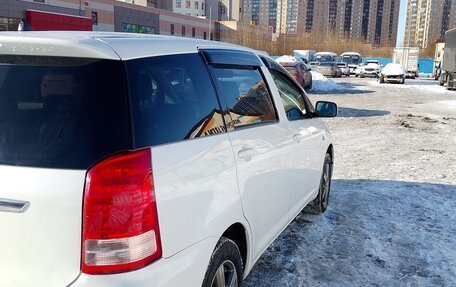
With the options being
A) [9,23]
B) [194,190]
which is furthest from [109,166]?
[9,23]

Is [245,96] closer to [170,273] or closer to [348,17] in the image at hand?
[170,273]

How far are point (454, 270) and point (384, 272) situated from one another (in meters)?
0.63

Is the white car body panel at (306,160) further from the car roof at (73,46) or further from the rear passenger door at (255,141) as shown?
the car roof at (73,46)

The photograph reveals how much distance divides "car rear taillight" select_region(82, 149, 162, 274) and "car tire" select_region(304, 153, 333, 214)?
3.43 metres

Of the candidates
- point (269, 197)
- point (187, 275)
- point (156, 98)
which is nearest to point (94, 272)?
point (187, 275)

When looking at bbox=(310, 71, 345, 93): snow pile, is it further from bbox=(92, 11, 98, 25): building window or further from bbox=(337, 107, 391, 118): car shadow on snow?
bbox=(92, 11, 98, 25): building window

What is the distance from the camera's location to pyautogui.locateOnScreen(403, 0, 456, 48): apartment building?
4259 inches

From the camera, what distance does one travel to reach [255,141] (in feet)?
9.84

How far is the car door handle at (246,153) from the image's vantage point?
2724 mm

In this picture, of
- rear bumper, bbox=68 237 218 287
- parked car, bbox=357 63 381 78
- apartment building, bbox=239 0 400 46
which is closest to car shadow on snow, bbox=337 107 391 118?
rear bumper, bbox=68 237 218 287

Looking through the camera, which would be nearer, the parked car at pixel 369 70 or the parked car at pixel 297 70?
the parked car at pixel 297 70

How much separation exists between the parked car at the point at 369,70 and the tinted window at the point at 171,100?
4319 centimetres

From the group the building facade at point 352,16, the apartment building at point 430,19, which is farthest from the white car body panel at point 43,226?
the building facade at point 352,16

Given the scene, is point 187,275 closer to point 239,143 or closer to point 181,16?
point 239,143
